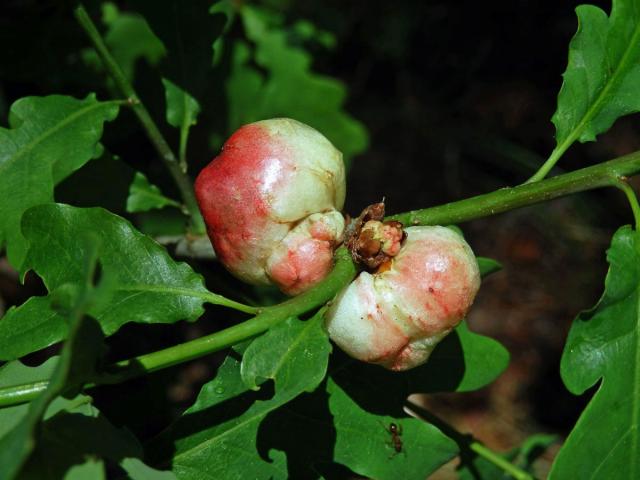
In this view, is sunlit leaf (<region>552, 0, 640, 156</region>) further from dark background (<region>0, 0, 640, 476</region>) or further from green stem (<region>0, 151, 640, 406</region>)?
dark background (<region>0, 0, 640, 476</region>)

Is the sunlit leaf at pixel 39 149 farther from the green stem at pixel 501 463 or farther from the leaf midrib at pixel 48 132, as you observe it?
the green stem at pixel 501 463

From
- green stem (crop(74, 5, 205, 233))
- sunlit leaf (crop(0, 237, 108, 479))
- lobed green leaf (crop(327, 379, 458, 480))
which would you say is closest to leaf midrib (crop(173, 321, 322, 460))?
lobed green leaf (crop(327, 379, 458, 480))

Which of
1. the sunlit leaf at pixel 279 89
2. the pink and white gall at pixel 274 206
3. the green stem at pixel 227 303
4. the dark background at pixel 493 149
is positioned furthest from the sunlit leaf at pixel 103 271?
the dark background at pixel 493 149

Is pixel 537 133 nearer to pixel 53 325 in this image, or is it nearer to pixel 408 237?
pixel 408 237

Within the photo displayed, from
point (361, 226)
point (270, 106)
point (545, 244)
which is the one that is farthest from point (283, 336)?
point (545, 244)

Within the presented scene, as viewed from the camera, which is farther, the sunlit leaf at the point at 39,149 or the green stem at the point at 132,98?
the green stem at the point at 132,98
